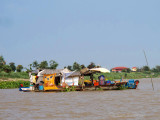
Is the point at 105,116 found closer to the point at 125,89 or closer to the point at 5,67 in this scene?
the point at 125,89

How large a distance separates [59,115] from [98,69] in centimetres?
1327

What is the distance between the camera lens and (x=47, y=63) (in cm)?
4503

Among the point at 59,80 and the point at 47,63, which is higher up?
the point at 47,63

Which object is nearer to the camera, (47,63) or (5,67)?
(5,67)

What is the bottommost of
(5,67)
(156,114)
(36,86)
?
(156,114)

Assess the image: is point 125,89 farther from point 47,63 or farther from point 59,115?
point 47,63

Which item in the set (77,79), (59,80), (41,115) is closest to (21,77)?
(59,80)

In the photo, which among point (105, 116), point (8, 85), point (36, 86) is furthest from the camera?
point (8, 85)

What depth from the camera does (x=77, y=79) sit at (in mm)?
23047

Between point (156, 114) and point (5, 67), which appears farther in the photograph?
point (5, 67)

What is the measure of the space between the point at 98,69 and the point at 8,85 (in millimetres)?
14795

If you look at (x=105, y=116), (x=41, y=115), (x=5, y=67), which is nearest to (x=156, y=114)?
(x=105, y=116)

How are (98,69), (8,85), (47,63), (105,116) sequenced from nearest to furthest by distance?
(105,116)
(98,69)
(8,85)
(47,63)

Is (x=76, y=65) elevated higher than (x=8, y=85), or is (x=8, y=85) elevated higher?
(x=76, y=65)
